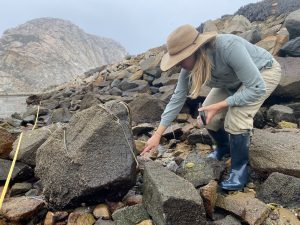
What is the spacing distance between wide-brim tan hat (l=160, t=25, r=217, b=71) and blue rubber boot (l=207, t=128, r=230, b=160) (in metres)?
1.05

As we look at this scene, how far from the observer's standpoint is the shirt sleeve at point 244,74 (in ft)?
10.8

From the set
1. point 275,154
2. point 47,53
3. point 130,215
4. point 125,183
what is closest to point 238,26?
point 275,154

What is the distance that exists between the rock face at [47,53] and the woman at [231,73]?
A: 1903 inches

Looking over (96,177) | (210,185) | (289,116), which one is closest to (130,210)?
(96,177)

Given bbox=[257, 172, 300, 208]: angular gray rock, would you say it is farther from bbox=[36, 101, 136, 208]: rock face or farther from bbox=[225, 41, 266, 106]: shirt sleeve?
bbox=[36, 101, 136, 208]: rock face

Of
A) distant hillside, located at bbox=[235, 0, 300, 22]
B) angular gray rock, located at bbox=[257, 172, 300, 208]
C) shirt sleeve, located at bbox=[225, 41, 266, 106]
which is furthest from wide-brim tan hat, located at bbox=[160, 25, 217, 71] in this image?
distant hillside, located at bbox=[235, 0, 300, 22]

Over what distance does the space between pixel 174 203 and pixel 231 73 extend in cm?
136

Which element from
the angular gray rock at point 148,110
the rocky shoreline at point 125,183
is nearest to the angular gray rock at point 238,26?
the angular gray rock at point 148,110

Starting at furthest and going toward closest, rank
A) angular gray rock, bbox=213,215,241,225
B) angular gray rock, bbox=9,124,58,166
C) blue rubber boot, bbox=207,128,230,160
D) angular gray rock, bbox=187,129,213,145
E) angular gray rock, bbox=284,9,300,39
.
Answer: angular gray rock, bbox=284,9,300,39 → angular gray rock, bbox=187,129,213,145 → angular gray rock, bbox=9,124,58,166 → blue rubber boot, bbox=207,128,230,160 → angular gray rock, bbox=213,215,241,225

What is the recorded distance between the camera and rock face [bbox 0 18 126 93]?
187 feet

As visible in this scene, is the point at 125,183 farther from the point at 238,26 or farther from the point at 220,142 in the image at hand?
the point at 238,26

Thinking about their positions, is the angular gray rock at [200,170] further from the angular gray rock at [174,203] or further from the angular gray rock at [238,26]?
the angular gray rock at [238,26]

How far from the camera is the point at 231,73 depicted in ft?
11.7

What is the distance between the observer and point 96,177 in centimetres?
340
